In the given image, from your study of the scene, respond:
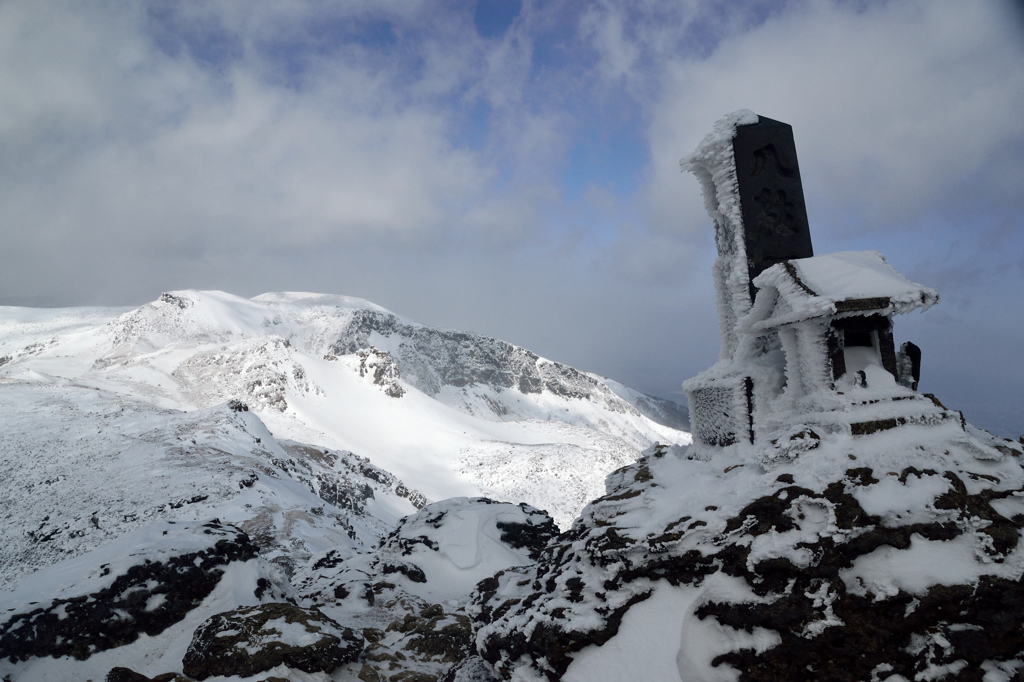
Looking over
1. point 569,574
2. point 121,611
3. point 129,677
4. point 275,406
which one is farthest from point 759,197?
point 275,406

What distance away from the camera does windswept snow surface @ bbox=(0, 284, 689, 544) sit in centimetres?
2450

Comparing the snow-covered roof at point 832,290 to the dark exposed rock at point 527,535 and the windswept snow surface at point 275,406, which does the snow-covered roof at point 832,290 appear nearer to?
the dark exposed rock at point 527,535

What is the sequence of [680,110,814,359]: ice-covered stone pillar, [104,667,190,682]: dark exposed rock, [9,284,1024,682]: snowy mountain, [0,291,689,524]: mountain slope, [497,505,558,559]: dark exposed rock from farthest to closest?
[0,291,689,524]: mountain slope < [497,505,558,559]: dark exposed rock < [680,110,814,359]: ice-covered stone pillar < [104,667,190,682]: dark exposed rock < [9,284,1024,682]: snowy mountain

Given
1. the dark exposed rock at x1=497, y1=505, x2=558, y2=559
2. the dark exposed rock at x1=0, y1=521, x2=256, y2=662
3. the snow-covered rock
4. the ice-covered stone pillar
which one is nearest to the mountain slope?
the dark exposed rock at x1=497, y1=505, x2=558, y2=559

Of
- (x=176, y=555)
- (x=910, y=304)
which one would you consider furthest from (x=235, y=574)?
Answer: (x=910, y=304)

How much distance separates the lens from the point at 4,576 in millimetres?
13062

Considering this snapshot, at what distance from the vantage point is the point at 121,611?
24.9ft

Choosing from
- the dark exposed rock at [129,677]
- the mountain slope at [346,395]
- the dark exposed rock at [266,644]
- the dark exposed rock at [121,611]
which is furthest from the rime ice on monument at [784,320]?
the mountain slope at [346,395]

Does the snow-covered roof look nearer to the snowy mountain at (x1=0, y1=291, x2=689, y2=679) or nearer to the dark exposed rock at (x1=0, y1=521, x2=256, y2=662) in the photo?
the snowy mountain at (x1=0, y1=291, x2=689, y2=679)

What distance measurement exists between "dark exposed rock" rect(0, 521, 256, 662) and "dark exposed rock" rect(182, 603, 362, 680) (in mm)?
1414

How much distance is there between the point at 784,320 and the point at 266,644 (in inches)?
338

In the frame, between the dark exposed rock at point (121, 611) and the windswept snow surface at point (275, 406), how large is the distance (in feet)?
35.8

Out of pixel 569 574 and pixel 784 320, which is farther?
pixel 784 320

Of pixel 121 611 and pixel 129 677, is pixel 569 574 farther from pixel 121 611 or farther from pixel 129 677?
pixel 121 611
